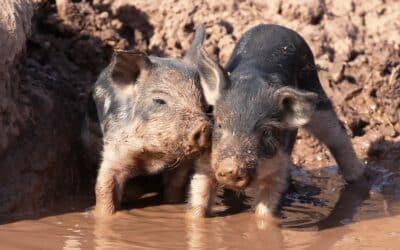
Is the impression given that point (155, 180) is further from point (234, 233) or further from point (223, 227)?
point (234, 233)

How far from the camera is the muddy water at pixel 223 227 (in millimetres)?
6547

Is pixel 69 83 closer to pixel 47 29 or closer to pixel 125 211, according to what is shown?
pixel 47 29

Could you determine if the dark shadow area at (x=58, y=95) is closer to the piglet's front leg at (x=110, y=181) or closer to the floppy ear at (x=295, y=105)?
the piglet's front leg at (x=110, y=181)

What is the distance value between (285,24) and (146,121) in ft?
12.2

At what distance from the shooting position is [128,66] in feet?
24.7

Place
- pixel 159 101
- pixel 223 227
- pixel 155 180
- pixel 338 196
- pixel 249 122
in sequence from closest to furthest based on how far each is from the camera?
pixel 249 122 → pixel 223 227 → pixel 159 101 → pixel 155 180 → pixel 338 196

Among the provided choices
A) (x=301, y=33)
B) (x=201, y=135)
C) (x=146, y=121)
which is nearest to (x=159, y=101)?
(x=146, y=121)

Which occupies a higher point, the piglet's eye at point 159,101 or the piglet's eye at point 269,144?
the piglet's eye at point 159,101

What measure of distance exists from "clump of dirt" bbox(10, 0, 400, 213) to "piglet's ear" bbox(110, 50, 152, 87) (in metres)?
1.25

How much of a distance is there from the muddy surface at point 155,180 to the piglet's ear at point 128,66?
36.8 inches

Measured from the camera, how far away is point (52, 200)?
774 centimetres

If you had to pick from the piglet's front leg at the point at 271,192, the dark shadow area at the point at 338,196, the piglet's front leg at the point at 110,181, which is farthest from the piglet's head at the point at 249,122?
the piglet's front leg at the point at 110,181

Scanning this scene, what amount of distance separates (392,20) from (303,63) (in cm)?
265

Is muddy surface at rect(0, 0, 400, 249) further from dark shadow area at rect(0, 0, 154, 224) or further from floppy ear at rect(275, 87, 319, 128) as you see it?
floppy ear at rect(275, 87, 319, 128)
